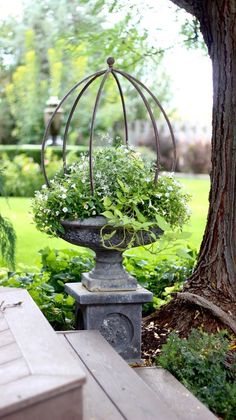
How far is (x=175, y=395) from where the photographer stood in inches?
103

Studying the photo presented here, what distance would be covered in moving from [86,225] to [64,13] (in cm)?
1143

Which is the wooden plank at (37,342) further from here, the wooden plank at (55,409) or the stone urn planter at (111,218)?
the stone urn planter at (111,218)

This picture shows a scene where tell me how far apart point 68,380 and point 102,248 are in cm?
137

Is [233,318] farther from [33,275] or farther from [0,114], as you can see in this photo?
[0,114]

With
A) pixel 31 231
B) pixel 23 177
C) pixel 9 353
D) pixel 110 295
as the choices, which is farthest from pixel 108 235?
pixel 23 177

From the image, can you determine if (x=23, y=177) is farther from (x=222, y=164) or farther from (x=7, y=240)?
(x=222, y=164)

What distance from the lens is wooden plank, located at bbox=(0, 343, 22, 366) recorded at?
2002mm

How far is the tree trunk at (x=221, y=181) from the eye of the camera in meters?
3.46

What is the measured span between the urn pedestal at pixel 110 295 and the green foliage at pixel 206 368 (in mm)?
247

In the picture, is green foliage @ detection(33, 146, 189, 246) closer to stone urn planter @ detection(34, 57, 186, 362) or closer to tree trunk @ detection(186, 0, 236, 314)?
stone urn planter @ detection(34, 57, 186, 362)

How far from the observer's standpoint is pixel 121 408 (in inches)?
87.0

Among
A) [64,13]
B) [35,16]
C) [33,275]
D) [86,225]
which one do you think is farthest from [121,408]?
[35,16]

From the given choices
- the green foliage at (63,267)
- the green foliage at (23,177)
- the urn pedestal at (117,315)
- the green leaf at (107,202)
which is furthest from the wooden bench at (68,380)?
the green foliage at (23,177)

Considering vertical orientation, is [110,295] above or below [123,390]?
above
